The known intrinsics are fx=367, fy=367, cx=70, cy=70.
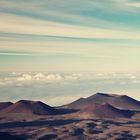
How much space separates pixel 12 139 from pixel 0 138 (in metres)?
6.04

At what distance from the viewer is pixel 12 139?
174500 mm

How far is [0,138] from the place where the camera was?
172m
